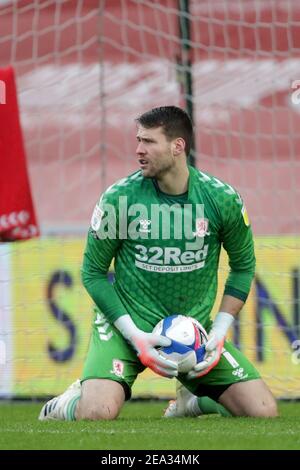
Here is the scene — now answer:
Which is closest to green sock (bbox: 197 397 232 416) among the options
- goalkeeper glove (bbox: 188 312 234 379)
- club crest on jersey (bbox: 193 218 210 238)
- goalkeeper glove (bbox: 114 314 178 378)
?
goalkeeper glove (bbox: 188 312 234 379)

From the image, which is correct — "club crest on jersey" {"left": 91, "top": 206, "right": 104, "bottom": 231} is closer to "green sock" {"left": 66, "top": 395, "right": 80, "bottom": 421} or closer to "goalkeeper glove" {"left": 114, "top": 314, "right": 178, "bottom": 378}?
"goalkeeper glove" {"left": 114, "top": 314, "right": 178, "bottom": 378}

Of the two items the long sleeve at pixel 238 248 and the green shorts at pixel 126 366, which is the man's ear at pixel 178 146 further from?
the green shorts at pixel 126 366

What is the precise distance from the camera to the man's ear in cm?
646

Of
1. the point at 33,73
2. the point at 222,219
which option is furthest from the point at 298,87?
the point at 222,219

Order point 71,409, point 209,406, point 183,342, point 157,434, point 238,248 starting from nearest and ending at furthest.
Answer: point 157,434 → point 183,342 → point 71,409 → point 238,248 → point 209,406

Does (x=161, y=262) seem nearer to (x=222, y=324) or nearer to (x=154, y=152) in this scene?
(x=222, y=324)

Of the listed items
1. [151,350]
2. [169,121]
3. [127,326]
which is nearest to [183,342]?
[151,350]

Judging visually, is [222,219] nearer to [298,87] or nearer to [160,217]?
[160,217]

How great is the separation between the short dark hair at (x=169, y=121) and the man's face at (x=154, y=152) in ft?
0.11

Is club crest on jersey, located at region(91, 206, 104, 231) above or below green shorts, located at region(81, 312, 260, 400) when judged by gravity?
above

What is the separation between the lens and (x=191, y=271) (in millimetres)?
6500

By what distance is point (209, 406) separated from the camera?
22.3 ft

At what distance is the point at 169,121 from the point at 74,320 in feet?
8.21

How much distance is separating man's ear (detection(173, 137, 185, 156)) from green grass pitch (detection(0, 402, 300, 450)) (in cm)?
143
